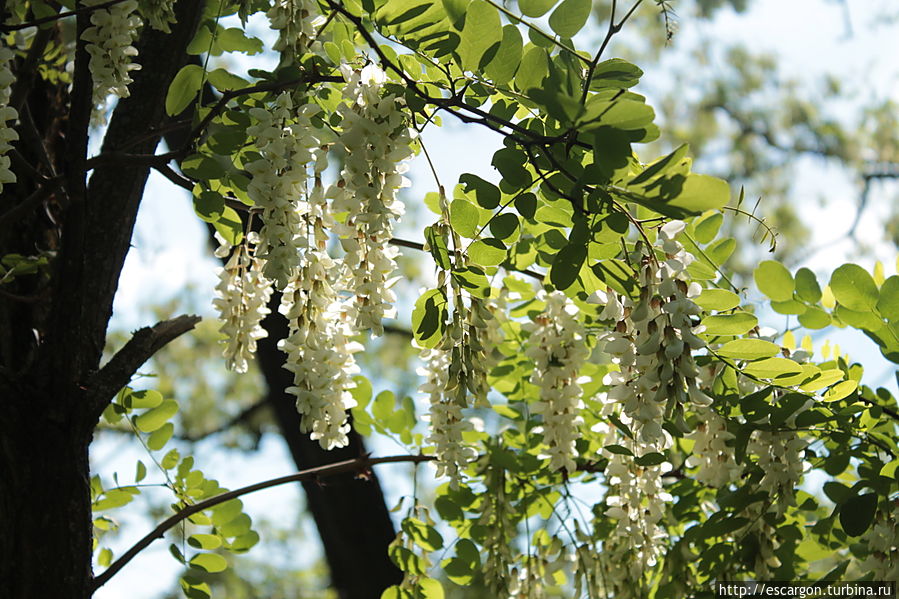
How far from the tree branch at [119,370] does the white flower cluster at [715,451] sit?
1.14 meters

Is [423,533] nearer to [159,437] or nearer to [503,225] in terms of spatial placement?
[159,437]

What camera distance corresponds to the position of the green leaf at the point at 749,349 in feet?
4.53

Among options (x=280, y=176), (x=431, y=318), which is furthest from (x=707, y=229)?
(x=280, y=176)

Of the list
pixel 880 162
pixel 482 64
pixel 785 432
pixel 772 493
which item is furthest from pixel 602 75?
pixel 880 162

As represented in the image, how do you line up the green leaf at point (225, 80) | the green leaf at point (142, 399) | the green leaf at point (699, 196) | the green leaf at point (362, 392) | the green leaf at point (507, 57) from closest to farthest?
1. the green leaf at point (699, 196)
2. the green leaf at point (507, 57)
3. the green leaf at point (225, 80)
4. the green leaf at point (142, 399)
5. the green leaf at point (362, 392)

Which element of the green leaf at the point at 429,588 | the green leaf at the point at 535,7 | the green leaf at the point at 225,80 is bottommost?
the green leaf at the point at 429,588

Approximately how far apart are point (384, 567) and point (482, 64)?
1.91 m

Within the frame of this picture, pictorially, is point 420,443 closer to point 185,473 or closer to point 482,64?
point 185,473

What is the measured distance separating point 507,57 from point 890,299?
0.85m

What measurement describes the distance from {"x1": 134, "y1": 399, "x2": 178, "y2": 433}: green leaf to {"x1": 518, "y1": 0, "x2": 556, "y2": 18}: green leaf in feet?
4.08

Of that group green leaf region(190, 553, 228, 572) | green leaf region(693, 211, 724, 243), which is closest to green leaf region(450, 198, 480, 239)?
green leaf region(693, 211, 724, 243)

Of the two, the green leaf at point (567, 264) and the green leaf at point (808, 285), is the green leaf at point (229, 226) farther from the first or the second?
the green leaf at point (808, 285)

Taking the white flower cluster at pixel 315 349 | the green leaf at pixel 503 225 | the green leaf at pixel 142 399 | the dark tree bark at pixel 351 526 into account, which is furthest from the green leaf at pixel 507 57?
the dark tree bark at pixel 351 526

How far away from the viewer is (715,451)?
1724mm
